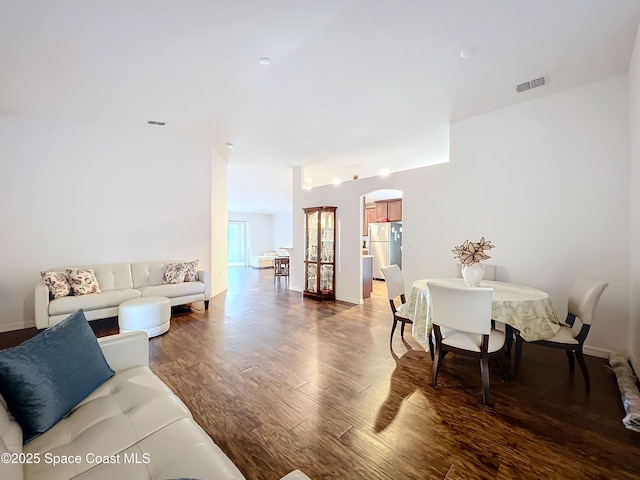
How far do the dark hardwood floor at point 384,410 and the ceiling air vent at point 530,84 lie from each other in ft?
9.95

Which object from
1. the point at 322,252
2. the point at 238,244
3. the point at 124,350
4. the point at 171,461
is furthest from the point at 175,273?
the point at 238,244

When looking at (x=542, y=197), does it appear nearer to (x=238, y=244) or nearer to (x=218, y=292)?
(x=218, y=292)

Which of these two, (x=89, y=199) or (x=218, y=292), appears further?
(x=218, y=292)

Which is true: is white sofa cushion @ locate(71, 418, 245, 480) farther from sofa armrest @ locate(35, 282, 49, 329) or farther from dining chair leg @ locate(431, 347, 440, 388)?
sofa armrest @ locate(35, 282, 49, 329)

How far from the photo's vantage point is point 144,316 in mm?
3438

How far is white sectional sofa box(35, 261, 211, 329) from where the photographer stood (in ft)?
11.2

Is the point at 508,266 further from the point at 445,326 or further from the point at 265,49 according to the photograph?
the point at 265,49

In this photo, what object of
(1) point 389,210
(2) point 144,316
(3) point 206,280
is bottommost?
(2) point 144,316

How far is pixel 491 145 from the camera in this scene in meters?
3.78

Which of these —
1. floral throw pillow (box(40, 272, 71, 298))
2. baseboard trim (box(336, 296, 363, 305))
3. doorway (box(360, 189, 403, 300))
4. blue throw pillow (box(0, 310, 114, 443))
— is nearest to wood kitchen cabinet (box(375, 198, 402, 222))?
doorway (box(360, 189, 403, 300))

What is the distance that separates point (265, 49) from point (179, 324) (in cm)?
370

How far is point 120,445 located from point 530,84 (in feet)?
15.1

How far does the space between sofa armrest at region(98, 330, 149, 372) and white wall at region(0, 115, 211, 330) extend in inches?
136

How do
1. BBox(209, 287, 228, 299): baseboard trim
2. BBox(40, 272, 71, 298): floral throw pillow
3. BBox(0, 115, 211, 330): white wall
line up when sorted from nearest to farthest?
1. BBox(40, 272, 71, 298): floral throw pillow
2. BBox(0, 115, 211, 330): white wall
3. BBox(209, 287, 228, 299): baseboard trim
